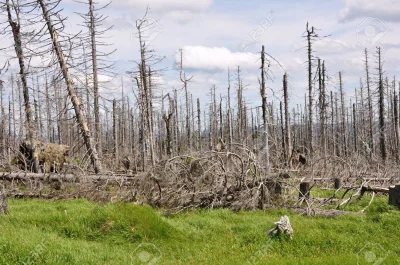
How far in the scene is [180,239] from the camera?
32.6ft

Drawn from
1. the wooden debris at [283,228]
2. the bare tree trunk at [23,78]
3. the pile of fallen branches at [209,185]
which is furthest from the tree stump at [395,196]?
the bare tree trunk at [23,78]

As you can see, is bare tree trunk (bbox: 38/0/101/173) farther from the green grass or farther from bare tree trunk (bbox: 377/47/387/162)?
bare tree trunk (bbox: 377/47/387/162)

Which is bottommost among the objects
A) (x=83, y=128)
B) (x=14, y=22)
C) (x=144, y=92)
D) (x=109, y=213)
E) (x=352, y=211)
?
(x=352, y=211)

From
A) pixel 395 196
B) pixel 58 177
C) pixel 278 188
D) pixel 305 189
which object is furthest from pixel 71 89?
pixel 395 196

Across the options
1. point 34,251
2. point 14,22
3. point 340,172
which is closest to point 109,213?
point 34,251

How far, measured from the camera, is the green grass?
25.6 ft

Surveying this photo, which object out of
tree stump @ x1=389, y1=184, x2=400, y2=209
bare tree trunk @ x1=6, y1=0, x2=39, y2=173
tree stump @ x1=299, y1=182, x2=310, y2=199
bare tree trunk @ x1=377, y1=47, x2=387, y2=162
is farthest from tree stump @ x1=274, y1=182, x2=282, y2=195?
bare tree trunk @ x1=377, y1=47, x2=387, y2=162

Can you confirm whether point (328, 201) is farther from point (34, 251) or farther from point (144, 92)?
point (144, 92)

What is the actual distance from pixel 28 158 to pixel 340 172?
16.3 metres

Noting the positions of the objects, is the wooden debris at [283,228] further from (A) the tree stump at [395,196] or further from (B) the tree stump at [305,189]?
(B) the tree stump at [305,189]

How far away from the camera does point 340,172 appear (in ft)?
64.1

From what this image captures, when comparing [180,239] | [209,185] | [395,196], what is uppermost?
[209,185]

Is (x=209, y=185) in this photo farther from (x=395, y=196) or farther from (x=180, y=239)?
(x=395, y=196)

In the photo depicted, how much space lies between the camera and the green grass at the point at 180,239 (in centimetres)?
779
